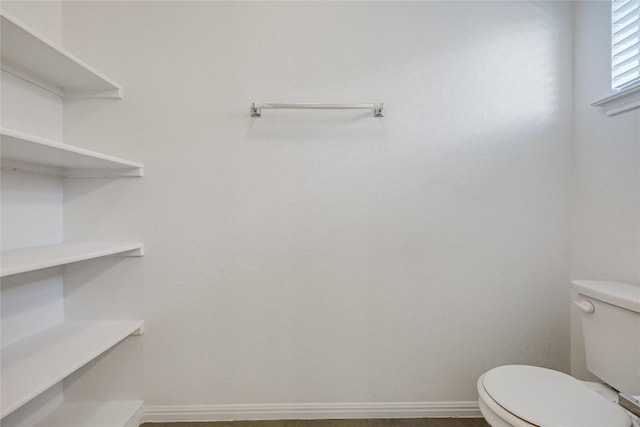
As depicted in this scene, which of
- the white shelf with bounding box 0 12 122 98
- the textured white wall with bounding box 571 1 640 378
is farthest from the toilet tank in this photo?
the white shelf with bounding box 0 12 122 98

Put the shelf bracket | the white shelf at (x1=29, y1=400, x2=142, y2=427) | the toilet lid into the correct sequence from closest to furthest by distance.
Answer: the toilet lid, the white shelf at (x1=29, y1=400, x2=142, y2=427), the shelf bracket

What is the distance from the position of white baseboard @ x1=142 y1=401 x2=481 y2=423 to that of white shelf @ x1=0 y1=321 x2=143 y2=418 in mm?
453

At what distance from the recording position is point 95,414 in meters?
1.45

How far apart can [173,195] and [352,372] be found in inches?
49.0

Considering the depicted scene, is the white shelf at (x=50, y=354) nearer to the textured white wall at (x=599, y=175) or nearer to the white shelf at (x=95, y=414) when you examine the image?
the white shelf at (x=95, y=414)

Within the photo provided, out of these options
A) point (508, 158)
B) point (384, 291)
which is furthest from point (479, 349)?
point (508, 158)

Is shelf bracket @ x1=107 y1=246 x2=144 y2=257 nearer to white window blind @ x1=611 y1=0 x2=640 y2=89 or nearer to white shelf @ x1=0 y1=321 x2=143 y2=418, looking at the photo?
white shelf @ x1=0 y1=321 x2=143 y2=418

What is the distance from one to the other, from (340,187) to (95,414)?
1575 mm

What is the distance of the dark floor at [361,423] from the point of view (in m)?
1.49

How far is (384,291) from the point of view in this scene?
154 centimetres

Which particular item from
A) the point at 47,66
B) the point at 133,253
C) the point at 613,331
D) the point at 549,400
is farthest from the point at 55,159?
the point at 613,331

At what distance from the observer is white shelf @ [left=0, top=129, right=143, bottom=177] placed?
0.99 metres

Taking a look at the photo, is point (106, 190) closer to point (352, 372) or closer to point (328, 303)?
point (328, 303)

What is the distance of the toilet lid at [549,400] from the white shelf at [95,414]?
156cm
